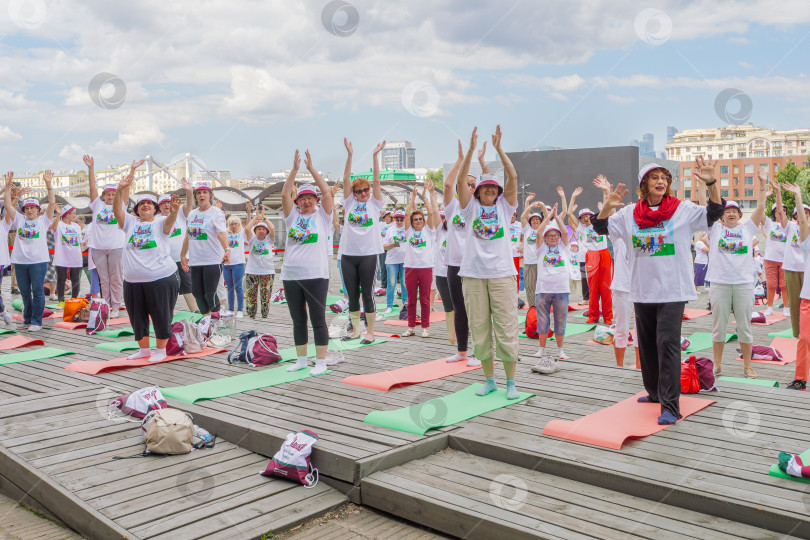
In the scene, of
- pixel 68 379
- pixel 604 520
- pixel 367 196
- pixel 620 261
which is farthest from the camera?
pixel 367 196

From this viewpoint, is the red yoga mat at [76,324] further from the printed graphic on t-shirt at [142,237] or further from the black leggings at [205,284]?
the printed graphic on t-shirt at [142,237]

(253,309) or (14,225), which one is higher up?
(14,225)

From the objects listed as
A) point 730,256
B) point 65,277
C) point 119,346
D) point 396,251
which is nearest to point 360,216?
point 119,346

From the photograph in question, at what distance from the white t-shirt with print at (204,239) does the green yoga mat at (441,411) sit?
491cm

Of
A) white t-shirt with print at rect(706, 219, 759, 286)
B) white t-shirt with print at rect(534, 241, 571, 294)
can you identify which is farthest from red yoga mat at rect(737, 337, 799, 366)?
white t-shirt with print at rect(534, 241, 571, 294)

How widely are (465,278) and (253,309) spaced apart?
22.0 feet

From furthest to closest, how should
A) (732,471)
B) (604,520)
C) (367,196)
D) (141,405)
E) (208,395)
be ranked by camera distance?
1. (367,196)
2. (208,395)
3. (141,405)
4. (732,471)
5. (604,520)

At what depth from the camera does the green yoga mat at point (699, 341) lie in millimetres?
9022

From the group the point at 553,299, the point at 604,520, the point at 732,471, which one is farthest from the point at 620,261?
the point at 604,520

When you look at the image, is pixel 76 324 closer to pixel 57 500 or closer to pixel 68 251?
pixel 68 251

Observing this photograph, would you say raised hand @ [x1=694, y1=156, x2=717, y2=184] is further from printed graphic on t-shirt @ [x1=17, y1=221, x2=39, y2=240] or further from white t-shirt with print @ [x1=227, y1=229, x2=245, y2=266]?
printed graphic on t-shirt @ [x1=17, y1=221, x2=39, y2=240]

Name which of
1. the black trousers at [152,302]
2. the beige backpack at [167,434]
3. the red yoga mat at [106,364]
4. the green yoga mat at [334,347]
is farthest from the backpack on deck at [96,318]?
the beige backpack at [167,434]

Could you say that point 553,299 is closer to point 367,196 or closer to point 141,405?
point 367,196

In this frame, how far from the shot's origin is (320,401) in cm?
599
